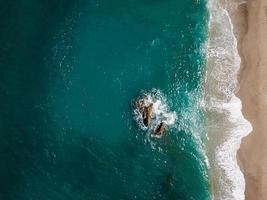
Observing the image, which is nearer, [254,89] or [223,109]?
[254,89]

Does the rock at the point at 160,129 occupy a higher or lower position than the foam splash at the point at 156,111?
lower

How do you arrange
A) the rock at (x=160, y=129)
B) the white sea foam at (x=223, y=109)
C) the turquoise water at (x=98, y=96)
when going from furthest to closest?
the rock at (x=160, y=129) → the turquoise water at (x=98, y=96) → the white sea foam at (x=223, y=109)

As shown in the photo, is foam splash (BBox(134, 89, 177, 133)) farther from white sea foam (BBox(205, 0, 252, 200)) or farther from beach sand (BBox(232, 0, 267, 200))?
beach sand (BBox(232, 0, 267, 200))

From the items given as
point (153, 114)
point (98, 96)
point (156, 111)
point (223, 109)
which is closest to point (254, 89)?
point (223, 109)

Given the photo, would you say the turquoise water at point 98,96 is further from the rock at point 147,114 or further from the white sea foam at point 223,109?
the rock at point 147,114

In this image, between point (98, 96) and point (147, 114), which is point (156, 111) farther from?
point (98, 96)

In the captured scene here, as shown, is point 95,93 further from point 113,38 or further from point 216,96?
point 216,96

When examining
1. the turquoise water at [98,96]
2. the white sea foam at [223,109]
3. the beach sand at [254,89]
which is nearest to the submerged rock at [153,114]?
the turquoise water at [98,96]
